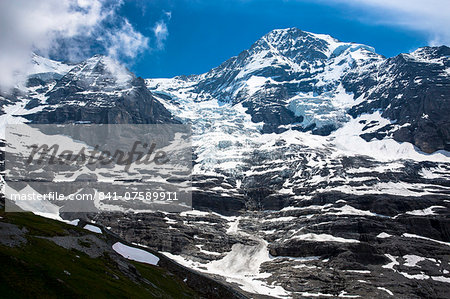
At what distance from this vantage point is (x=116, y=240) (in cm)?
8275

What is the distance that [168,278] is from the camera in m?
69.1

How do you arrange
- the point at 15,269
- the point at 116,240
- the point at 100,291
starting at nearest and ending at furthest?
the point at 15,269
the point at 100,291
the point at 116,240

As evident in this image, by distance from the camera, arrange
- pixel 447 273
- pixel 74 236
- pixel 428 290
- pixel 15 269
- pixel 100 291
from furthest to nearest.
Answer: pixel 447 273 → pixel 428 290 → pixel 74 236 → pixel 100 291 → pixel 15 269

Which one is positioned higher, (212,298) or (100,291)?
(100,291)

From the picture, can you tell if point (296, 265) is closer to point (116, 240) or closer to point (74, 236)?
point (116, 240)

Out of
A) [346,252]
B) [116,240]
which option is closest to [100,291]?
[116,240]

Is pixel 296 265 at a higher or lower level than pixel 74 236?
lower

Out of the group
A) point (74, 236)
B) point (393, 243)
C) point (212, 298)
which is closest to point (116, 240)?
point (74, 236)

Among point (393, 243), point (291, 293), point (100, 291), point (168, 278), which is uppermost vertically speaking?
point (100, 291)

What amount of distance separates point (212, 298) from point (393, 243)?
13774 cm

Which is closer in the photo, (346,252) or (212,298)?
(212,298)

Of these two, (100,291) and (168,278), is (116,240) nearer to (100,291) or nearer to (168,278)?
(168,278)

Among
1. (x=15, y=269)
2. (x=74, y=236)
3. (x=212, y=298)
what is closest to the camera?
(x=15, y=269)

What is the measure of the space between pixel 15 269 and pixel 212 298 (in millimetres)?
38909
